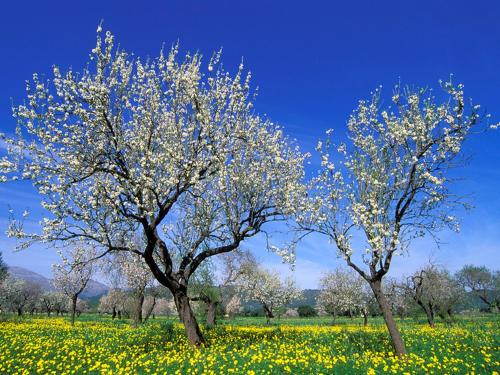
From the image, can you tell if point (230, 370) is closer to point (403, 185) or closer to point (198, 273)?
point (403, 185)

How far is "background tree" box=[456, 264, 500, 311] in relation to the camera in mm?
85944

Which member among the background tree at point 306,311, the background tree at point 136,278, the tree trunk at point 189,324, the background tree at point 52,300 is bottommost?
the background tree at point 306,311

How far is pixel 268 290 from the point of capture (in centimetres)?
7238

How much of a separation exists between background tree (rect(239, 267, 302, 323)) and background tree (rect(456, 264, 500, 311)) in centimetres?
4202

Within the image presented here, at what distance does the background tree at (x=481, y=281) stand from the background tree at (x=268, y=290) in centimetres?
4202

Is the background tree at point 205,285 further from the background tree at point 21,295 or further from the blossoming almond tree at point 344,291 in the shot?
the background tree at point 21,295

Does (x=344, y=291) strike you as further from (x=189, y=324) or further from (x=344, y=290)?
(x=189, y=324)

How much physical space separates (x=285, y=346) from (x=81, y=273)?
106 feet

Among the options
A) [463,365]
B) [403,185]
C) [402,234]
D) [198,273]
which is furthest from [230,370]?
[198,273]

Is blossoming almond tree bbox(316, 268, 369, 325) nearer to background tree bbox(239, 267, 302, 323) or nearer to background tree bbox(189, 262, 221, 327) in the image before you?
background tree bbox(239, 267, 302, 323)

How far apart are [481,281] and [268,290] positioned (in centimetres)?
5388

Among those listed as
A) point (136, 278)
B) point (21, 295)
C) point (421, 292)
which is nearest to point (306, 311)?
point (21, 295)

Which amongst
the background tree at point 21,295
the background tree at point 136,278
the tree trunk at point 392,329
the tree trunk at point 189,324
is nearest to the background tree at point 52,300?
the background tree at point 21,295

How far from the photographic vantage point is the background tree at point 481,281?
85.9 meters
